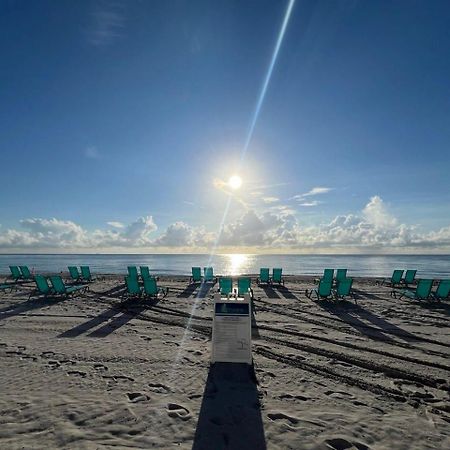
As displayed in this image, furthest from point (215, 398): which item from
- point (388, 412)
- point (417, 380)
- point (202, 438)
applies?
point (417, 380)

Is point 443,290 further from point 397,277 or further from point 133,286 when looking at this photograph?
point 133,286

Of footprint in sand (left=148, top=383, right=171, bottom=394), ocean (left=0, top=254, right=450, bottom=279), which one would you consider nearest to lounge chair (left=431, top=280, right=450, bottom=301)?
footprint in sand (left=148, top=383, right=171, bottom=394)

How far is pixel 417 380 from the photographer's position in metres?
4.52

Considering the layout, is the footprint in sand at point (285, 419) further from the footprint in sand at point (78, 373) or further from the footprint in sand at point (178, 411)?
the footprint in sand at point (78, 373)

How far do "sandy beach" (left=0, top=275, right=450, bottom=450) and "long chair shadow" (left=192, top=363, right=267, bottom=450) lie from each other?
14mm

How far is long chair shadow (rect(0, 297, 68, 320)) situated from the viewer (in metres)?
9.08

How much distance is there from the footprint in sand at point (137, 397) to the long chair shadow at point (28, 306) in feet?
22.3

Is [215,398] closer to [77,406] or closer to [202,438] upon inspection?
[202,438]

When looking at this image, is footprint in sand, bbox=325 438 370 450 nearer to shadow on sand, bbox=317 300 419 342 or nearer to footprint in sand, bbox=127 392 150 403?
footprint in sand, bbox=127 392 150 403

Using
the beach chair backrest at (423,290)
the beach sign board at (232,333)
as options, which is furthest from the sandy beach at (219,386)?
the beach chair backrest at (423,290)

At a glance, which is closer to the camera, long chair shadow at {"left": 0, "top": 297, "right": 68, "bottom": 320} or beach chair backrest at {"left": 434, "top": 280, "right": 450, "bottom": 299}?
long chair shadow at {"left": 0, "top": 297, "right": 68, "bottom": 320}

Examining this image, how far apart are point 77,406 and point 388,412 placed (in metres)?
3.82

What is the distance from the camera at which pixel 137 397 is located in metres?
3.86


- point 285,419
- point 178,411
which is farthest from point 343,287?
point 178,411
